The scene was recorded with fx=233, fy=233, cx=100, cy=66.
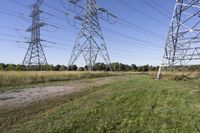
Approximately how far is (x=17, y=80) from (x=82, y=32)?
592 inches

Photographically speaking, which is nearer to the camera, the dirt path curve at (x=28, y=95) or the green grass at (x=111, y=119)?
the green grass at (x=111, y=119)

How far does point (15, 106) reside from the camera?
6.32 metres

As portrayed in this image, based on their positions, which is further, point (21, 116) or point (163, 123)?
point (21, 116)

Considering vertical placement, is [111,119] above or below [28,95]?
below

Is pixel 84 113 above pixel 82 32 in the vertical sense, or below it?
below

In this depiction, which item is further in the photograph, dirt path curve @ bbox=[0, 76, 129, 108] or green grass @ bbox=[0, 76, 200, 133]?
dirt path curve @ bbox=[0, 76, 129, 108]

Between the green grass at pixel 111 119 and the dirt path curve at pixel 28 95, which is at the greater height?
the dirt path curve at pixel 28 95

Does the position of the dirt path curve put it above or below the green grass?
above

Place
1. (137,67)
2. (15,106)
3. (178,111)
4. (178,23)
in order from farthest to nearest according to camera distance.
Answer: (137,67) → (178,23) → (15,106) → (178,111)

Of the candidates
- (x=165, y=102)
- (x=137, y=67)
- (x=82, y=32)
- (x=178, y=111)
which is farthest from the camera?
(x=137, y=67)

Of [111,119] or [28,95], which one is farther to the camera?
[28,95]

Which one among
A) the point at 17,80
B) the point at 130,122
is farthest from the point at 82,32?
the point at 130,122

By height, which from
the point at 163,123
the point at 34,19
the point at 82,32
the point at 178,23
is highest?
the point at 34,19

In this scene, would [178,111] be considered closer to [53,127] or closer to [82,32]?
[53,127]
